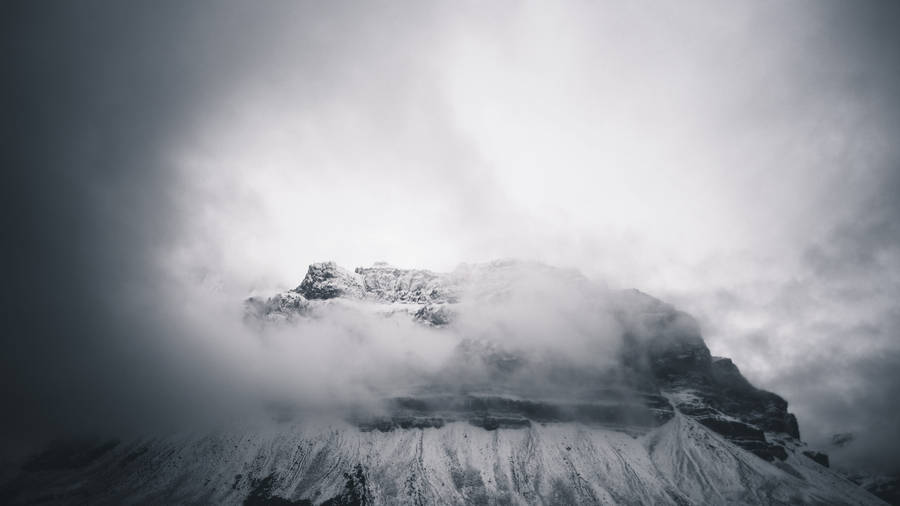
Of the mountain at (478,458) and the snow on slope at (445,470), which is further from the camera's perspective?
the mountain at (478,458)

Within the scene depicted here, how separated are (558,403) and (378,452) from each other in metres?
95.0

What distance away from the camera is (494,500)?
139125mm

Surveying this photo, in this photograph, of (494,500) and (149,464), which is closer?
(494,500)

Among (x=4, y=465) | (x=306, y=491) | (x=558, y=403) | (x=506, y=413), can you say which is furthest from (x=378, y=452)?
(x=4, y=465)

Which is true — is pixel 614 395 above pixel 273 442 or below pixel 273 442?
above

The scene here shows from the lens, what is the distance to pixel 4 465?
583 feet

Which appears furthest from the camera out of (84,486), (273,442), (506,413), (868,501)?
(506,413)

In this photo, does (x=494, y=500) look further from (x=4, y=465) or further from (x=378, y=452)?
(x=4, y=465)

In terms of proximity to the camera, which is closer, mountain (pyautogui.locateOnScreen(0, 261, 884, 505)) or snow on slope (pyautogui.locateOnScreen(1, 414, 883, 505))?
snow on slope (pyautogui.locateOnScreen(1, 414, 883, 505))

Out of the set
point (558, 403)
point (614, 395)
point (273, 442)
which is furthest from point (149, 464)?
point (614, 395)

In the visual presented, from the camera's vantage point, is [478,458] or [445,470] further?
[478,458]

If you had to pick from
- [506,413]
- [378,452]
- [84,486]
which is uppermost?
[506,413]

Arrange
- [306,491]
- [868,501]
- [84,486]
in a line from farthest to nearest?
[84,486], [306,491], [868,501]

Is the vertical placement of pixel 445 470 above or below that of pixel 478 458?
below
